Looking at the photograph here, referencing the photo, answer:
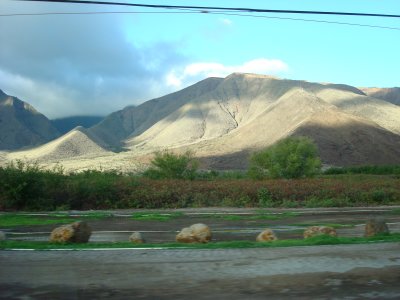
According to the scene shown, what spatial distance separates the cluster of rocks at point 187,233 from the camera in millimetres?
13492

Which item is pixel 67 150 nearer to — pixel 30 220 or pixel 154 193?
pixel 154 193

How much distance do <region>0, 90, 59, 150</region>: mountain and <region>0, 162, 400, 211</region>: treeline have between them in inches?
3929

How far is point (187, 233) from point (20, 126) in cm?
13537

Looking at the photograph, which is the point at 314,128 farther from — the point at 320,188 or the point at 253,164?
the point at 320,188

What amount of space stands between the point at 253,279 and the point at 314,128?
93.9m

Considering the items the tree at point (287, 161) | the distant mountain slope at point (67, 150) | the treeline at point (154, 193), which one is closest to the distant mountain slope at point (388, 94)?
the distant mountain slope at point (67, 150)

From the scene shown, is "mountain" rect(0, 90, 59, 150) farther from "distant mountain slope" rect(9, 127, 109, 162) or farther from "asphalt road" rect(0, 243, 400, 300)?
"asphalt road" rect(0, 243, 400, 300)

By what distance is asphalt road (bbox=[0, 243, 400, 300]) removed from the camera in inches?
301

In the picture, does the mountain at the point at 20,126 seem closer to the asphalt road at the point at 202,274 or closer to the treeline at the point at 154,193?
the treeline at the point at 154,193

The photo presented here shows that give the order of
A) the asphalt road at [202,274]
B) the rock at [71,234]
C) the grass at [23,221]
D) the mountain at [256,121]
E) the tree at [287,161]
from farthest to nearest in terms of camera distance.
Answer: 1. the mountain at [256,121]
2. the tree at [287,161]
3. the grass at [23,221]
4. the rock at [71,234]
5. the asphalt road at [202,274]

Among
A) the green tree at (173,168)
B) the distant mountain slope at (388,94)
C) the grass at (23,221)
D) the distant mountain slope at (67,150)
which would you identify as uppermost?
the distant mountain slope at (388,94)

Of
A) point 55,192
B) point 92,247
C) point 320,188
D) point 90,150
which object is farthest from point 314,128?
point 92,247

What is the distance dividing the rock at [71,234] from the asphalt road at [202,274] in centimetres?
223

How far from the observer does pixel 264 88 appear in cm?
15450
